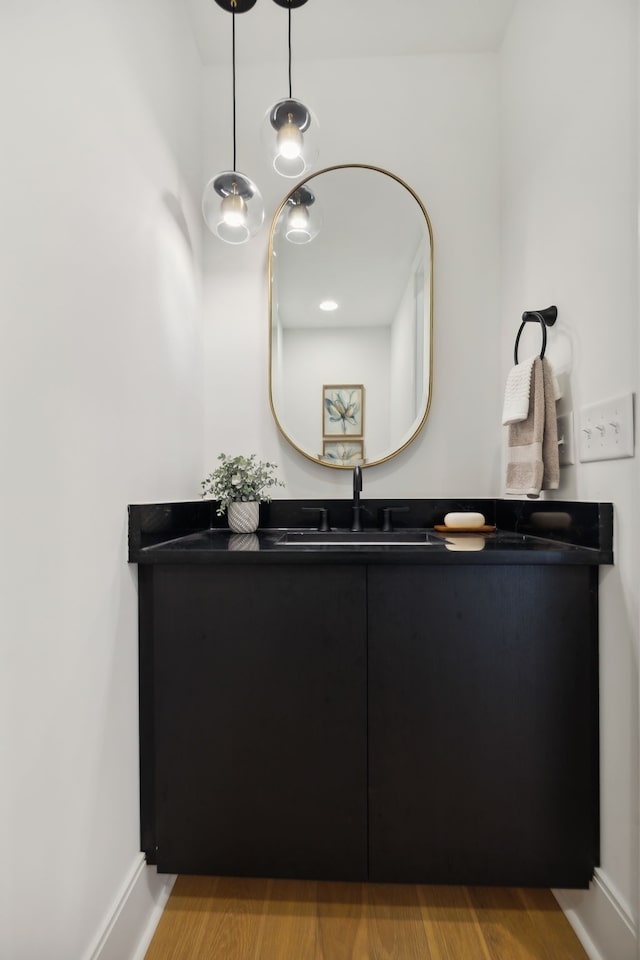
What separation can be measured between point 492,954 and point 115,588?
1.18 meters

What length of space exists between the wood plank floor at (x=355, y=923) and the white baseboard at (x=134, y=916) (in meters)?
0.03

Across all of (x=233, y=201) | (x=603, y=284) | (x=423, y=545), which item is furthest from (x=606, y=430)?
A: (x=233, y=201)

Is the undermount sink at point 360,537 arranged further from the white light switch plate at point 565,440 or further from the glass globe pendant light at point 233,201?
the glass globe pendant light at point 233,201

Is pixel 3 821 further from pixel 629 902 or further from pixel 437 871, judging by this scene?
pixel 629 902

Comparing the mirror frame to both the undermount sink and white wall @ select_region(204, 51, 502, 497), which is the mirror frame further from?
the undermount sink

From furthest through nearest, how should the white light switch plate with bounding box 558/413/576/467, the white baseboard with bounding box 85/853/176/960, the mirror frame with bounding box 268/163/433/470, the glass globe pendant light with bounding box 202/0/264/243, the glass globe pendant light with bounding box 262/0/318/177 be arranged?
the mirror frame with bounding box 268/163/433/470, the glass globe pendant light with bounding box 202/0/264/243, the glass globe pendant light with bounding box 262/0/318/177, the white light switch plate with bounding box 558/413/576/467, the white baseboard with bounding box 85/853/176/960

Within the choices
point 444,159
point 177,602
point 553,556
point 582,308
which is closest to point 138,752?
point 177,602

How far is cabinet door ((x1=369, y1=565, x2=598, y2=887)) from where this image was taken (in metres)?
1.19

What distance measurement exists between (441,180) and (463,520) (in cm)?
122

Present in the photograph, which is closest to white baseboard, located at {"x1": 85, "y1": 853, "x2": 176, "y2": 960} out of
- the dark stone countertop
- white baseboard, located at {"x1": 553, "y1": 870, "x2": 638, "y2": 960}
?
the dark stone countertop

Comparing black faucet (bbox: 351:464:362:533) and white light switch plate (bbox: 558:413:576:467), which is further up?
white light switch plate (bbox: 558:413:576:467)

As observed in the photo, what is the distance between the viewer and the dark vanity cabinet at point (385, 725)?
3.91 feet

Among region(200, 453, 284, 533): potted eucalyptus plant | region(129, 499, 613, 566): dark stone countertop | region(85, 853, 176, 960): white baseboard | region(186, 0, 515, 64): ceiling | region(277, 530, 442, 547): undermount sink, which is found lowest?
region(85, 853, 176, 960): white baseboard

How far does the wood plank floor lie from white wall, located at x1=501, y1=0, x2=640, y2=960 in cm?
12
